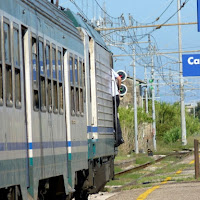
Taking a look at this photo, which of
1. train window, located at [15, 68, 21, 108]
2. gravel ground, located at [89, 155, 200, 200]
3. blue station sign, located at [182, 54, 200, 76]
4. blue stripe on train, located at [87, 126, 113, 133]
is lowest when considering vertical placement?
gravel ground, located at [89, 155, 200, 200]

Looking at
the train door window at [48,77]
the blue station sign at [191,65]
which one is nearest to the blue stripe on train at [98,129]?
the train door window at [48,77]

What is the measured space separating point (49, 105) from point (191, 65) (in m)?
34.7

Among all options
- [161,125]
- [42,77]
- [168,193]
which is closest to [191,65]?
[168,193]

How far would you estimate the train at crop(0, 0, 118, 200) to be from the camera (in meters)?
8.82

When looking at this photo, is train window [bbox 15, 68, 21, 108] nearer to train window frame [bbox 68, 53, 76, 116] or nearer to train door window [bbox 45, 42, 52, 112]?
train door window [bbox 45, 42, 52, 112]

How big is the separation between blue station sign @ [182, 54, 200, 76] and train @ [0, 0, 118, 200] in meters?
26.9

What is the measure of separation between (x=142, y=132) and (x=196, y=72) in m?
13.5

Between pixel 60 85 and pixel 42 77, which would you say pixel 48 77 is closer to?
pixel 42 77

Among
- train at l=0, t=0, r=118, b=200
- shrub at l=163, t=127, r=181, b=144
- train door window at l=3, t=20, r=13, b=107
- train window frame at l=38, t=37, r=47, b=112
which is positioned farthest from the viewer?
shrub at l=163, t=127, r=181, b=144

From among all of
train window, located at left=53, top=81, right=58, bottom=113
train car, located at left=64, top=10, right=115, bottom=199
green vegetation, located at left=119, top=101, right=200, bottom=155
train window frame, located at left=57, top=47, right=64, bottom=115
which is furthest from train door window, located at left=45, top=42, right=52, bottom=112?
green vegetation, located at left=119, top=101, right=200, bottom=155

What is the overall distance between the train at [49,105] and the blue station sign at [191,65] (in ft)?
88.2

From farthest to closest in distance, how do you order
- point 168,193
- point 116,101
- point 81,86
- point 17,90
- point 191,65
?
point 191,65, point 116,101, point 168,193, point 81,86, point 17,90

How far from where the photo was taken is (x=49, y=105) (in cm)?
1114

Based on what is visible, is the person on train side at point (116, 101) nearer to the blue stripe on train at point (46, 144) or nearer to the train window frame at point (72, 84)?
the blue stripe on train at point (46, 144)
